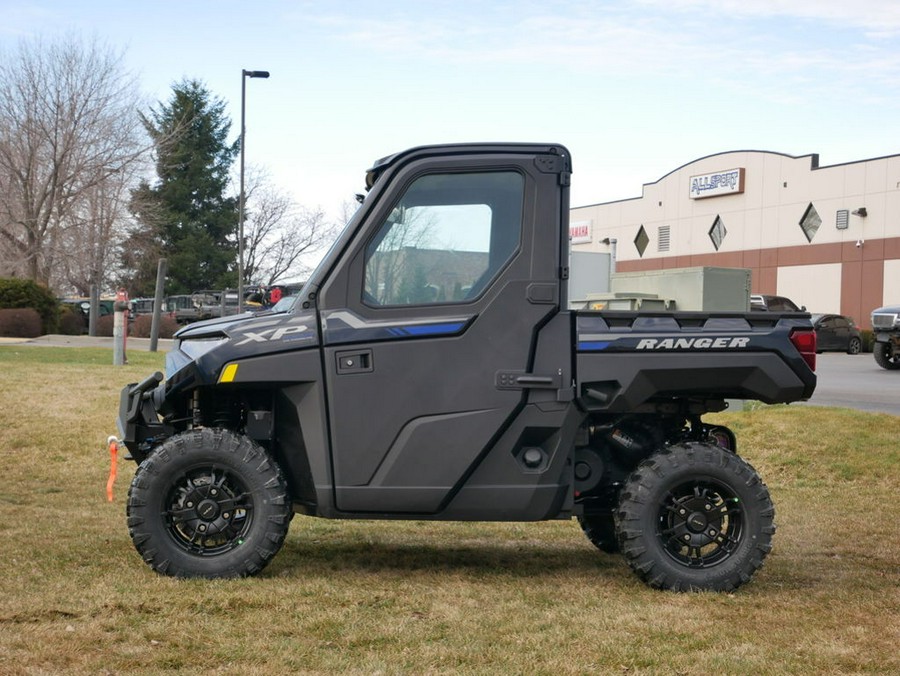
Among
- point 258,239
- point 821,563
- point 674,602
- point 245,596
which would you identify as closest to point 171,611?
point 245,596

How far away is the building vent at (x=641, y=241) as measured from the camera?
196 ft

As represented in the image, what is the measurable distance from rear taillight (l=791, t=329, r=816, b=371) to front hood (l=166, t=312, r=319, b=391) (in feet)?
8.78

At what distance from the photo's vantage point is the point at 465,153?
6332 mm

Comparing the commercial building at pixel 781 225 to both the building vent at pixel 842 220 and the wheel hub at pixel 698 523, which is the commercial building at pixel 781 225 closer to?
the building vent at pixel 842 220

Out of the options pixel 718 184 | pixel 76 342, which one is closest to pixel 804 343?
pixel 76 342

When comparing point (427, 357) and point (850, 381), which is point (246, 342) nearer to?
point (427, 357)

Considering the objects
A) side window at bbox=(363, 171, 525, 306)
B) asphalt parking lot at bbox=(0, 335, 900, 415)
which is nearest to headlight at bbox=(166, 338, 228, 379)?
side window at bbox=(363, 171, 525, 306)

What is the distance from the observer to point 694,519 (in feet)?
20.9

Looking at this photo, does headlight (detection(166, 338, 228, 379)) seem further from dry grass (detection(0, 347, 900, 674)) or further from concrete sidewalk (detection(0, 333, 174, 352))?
Result: concrete sidewalk (detection(0, 333, 174, 352))

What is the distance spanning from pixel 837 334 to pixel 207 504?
32.7m

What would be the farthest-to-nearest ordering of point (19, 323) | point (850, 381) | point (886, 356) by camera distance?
1. point (19, 323)
2. point (886, 356)
3. point (850, 381)

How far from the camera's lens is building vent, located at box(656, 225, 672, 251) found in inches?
2295

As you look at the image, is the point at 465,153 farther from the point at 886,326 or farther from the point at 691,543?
the point at 886,326

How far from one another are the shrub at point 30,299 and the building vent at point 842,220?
105 ft
